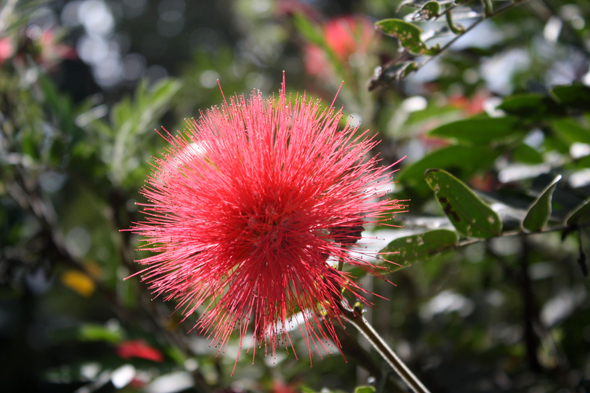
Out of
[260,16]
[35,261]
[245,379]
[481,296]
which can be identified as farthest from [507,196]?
[260,16]

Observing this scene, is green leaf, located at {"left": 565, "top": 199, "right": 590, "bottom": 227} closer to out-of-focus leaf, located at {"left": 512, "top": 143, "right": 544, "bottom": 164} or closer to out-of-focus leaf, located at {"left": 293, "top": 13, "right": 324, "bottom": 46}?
out-of-focus leaf, located at {"left": 512, "top": 143, "right": 544, "bottom": 164}

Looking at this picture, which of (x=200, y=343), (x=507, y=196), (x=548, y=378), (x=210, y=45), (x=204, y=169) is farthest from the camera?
(x=210, y=45)

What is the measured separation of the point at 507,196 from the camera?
136cm

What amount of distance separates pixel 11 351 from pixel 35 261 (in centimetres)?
319

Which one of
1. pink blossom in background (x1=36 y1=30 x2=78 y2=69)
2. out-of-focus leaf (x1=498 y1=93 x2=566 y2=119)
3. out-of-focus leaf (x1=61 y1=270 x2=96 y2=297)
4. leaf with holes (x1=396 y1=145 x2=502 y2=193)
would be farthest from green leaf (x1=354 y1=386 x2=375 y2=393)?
pink blossom in background (x1=36 y1=30 x2=78 y2=69)

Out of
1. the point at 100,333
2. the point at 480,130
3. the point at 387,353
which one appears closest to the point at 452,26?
the point at 480,130

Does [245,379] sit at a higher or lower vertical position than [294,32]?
lower

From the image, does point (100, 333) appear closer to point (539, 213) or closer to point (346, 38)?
point (539, 213)

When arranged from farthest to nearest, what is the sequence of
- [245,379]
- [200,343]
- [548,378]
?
1. [200,343]
2. [245,379]
3. [548,378]

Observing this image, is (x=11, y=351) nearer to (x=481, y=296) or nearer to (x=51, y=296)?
(x=51, y=296)

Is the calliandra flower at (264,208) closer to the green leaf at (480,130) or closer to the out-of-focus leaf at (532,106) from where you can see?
the green leaf at (480,130)

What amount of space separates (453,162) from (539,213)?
1.63 ft

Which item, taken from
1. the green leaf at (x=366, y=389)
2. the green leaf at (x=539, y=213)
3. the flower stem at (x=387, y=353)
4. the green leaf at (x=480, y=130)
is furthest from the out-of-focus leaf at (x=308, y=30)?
the green leaf at (x=366, y=389)

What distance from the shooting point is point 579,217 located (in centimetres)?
110
